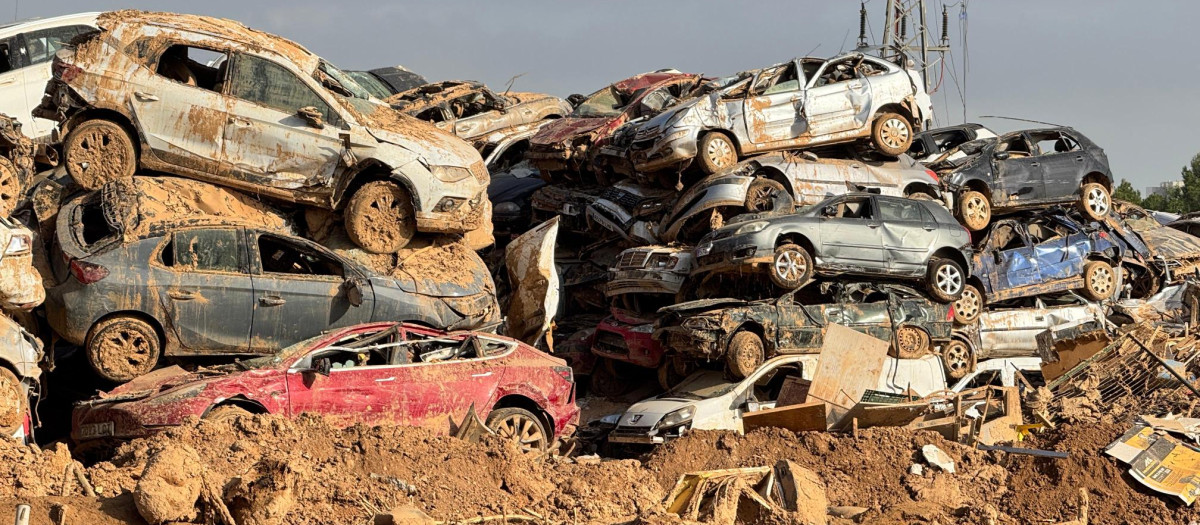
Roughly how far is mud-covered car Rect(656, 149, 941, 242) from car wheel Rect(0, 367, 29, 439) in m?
9.05

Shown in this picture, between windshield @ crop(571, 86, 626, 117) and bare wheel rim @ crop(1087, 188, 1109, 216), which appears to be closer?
bare wheel rim @ crop(1087, 188, 1109, 216)

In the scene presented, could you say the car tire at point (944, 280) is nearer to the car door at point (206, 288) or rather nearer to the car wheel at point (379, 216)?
the car wheel at point (379, 216)

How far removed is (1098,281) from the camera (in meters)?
18.2

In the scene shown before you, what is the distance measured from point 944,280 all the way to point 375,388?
8.50 meters

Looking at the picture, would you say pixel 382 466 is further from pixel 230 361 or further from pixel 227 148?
pixel 227 148

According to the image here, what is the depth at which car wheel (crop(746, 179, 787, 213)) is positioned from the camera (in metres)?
16.8

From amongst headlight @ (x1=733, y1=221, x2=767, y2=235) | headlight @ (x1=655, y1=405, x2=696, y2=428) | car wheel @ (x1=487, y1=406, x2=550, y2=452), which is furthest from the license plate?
headlight @ (x1=733, y1=221, x2=767, y2=235)

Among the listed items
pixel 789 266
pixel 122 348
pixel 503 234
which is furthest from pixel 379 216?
pixel 503 234

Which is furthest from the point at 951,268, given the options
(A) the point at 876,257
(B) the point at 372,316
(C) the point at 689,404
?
(B) the point at 372,316

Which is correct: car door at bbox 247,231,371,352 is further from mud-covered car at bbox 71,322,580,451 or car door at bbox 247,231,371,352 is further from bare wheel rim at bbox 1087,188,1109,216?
bare wheel rim at bbox 1087,188,1109,216

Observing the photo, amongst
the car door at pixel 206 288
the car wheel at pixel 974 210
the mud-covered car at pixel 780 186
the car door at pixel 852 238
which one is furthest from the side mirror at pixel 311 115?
the car wheel at pixel 974 210

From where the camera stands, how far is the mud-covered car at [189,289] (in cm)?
1162

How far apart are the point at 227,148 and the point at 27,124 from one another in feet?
14.4

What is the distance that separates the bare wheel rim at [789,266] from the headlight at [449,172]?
393 cm
